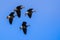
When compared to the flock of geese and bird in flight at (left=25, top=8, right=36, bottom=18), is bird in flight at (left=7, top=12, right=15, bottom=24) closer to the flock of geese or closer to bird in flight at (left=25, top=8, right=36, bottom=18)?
the flock of geese

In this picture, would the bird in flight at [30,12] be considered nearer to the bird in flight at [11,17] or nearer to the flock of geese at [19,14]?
the flock of geese at [19,14]

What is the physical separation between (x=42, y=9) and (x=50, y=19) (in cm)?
17

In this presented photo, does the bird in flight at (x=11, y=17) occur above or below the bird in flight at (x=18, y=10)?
below

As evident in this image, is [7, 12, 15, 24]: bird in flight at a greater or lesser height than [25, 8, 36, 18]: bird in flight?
lesser

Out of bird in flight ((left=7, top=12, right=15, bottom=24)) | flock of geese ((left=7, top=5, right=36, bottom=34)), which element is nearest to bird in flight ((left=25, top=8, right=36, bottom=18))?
flock of geese ((left=7, top=5, right=36, bottom=34))

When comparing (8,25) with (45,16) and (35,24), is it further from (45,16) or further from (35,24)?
(45,16)

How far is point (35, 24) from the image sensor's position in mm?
1857

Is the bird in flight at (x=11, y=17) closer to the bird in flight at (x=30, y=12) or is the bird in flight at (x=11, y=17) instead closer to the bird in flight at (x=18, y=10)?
the bird in flight at (x=18, y=10)

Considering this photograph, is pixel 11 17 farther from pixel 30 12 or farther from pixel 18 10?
pixel 30 12

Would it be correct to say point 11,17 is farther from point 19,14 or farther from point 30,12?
point 30,12

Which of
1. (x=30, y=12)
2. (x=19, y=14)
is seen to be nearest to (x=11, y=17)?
(x=19, y=14)

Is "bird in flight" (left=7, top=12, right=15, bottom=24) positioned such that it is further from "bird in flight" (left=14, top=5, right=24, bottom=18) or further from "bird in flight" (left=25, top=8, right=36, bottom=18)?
"bird in flight" (left=25, top=8, right=36, bottom=18)

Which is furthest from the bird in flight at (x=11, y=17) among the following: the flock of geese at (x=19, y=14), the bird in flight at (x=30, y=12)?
the bird in flight at (x=30, y=12)

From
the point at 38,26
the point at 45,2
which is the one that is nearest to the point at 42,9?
the point at 45,2
